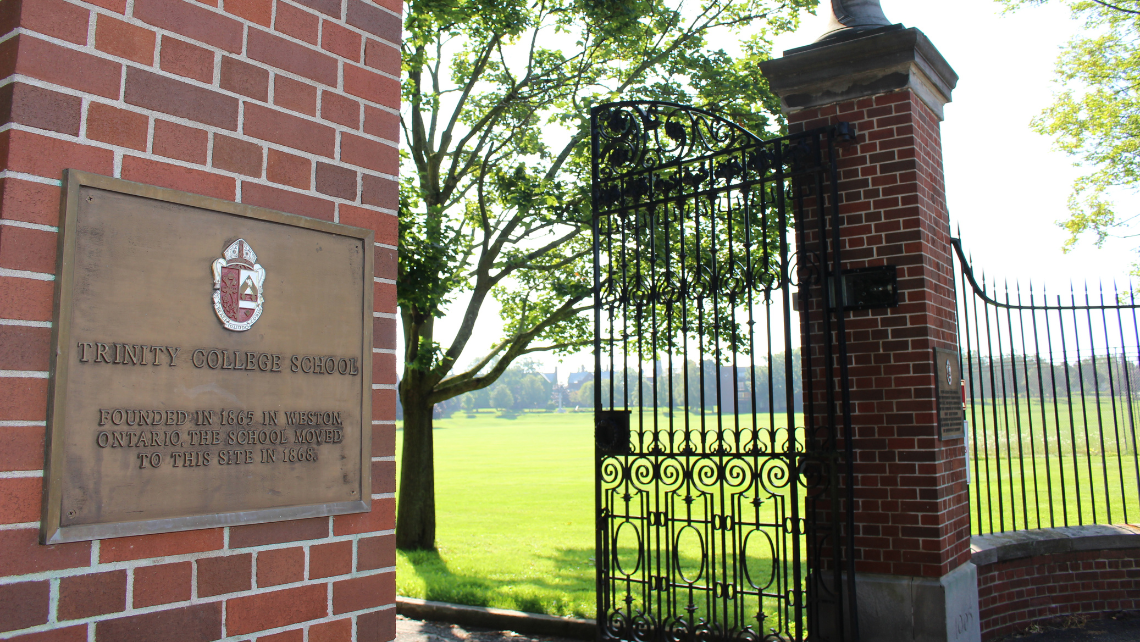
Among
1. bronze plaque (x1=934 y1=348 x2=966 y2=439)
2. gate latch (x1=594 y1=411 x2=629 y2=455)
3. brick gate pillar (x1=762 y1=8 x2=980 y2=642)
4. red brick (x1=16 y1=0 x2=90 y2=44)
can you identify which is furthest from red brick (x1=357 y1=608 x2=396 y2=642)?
bronze plaque (x1=934 y1=348 x2=966 y2=439)

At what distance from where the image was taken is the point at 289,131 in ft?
7.43

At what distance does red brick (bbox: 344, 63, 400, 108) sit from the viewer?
2.45 m

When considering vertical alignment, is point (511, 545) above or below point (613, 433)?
below

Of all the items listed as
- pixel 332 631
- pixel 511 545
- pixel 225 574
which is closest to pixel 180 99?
pixel 225 574

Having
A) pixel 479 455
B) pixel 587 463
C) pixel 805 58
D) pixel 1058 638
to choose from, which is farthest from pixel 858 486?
pixel 479 455

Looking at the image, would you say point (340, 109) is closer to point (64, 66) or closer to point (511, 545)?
Answer: point (64, 66)

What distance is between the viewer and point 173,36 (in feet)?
6.68

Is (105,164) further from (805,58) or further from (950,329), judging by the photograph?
(950,329)

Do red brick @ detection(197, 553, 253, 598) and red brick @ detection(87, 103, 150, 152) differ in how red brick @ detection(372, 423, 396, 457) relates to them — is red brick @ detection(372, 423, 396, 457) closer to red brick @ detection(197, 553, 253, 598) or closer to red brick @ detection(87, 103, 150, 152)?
red brick @ detection(197, 553, 253, 598)

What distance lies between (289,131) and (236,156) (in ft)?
0.63

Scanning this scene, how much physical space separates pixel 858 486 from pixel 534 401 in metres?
141

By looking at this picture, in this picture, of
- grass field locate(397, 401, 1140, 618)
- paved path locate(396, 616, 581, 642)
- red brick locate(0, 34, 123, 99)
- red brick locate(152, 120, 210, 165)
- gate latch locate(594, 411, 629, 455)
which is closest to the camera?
red brick locate(0, 34, 123, 99)

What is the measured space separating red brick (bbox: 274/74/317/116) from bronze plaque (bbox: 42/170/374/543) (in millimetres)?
331

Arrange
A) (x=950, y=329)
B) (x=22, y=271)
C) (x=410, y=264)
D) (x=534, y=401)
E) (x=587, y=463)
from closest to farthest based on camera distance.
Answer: (x=22, y=271) → (x=950, y=329) → (x=410, y=264) → (x=587, y=463) → (x=534, y=401)
